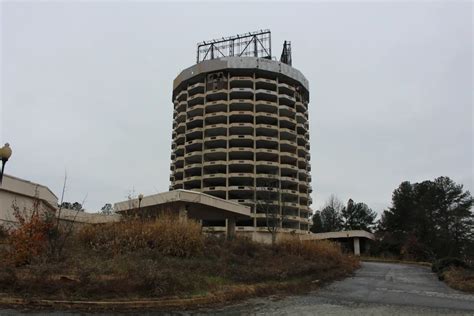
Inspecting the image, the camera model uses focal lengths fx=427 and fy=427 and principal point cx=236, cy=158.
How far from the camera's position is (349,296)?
1544 centimetres

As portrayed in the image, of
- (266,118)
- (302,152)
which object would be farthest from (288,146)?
(266,118)

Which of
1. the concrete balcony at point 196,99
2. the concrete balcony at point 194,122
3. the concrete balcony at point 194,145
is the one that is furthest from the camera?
the concrete balcony at point 196,99

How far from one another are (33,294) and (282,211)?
2287 inches

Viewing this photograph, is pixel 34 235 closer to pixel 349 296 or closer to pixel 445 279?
pixel 349 296

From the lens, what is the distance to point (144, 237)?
17.3 metres

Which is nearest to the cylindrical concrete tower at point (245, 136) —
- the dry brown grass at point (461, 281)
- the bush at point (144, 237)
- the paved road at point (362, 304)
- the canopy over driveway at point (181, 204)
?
the canopy over driveway at point (181, 204)

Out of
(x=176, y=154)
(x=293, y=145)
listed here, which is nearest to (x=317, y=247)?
(x=293, y=145)

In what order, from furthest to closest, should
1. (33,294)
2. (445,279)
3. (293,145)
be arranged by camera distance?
(293,145) → (445,279) → (33,294)

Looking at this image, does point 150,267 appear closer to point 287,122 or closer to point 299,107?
point 287,122

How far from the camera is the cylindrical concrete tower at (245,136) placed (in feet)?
244

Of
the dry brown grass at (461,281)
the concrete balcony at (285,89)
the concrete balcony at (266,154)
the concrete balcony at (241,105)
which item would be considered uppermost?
the concrete balcony at (285,89)

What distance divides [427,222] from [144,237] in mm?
58307

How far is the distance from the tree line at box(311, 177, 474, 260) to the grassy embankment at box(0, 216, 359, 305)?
43.9 meters

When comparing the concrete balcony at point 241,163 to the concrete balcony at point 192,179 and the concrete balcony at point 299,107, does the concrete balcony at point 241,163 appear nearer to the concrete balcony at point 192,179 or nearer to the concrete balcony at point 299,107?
the concrete balcony at point 192,179
